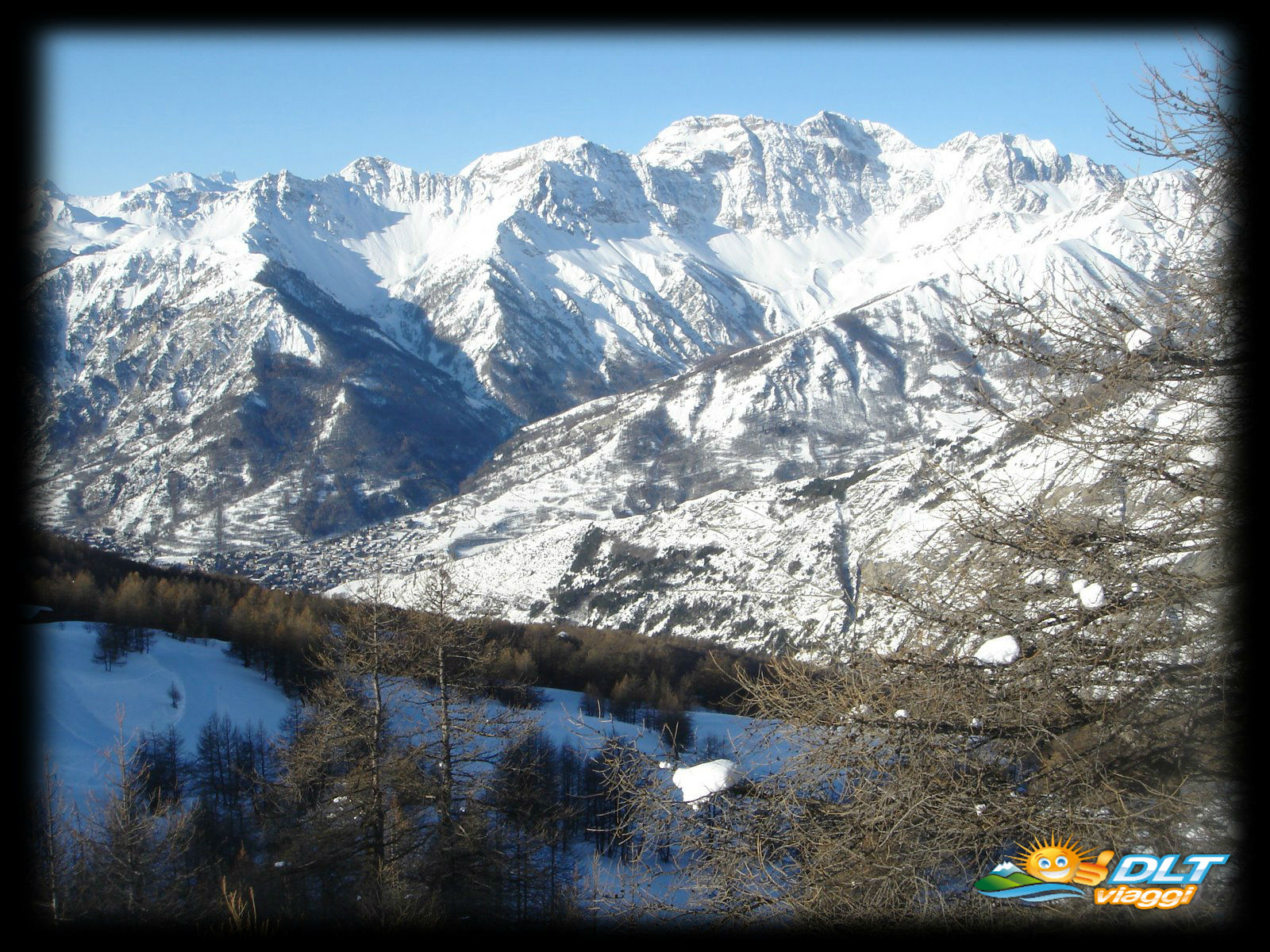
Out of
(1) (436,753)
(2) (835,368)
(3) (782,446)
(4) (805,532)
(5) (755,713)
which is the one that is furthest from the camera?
(2) (835,368)

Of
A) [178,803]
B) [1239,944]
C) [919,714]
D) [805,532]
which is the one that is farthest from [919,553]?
[805,532]

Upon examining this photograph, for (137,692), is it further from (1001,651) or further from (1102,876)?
(1102,876)

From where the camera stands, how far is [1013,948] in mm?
3428

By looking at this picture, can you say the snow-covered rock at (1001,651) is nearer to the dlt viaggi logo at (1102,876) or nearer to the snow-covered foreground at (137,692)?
the dlt viaggi logo at (1102,876)

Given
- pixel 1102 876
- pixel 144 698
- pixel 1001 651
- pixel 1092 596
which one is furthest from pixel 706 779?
pixel 144 698

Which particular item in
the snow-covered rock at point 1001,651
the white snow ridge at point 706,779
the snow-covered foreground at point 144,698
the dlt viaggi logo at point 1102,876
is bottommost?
the snow-covered foreground at point 144,698

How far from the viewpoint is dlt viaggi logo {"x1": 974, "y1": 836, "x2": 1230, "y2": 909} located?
330 cm

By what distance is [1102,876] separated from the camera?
337cm

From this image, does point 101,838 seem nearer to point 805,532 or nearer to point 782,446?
point 805,532

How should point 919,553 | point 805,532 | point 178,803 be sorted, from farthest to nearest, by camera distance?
point 805,532 → point 178,803 → point 919,553

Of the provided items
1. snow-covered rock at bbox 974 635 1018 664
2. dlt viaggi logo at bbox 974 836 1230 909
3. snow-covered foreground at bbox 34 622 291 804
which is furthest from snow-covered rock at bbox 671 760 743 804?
snow-covered foreground at bbox 34 622 291 804

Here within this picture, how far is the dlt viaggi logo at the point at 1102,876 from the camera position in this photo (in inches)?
130

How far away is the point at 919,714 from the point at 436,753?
24.1ft

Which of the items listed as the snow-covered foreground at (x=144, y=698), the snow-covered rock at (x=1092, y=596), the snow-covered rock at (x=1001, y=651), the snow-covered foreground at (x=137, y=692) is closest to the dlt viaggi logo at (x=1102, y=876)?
the snow-covered rock at (x=1001, y=651)
